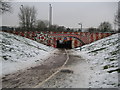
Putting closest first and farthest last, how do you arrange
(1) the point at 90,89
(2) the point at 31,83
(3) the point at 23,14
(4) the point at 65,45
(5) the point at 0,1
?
(1) the point at 90,89
(2) the point at 31,83
(5) the point at 0,1
(4) the point at 65,45
(3) the point at 23,14

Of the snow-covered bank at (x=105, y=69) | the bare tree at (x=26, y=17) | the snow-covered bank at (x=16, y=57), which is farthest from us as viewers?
the bare tree at (x=26, y=17)

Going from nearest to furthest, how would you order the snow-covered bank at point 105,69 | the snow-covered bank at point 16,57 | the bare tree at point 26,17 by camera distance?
1. the snow-covered bank at point 105,69
2. the snow-covered bank at point 16,57
3. the bare tree at point 26,17

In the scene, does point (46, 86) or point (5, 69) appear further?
point (5, 69)

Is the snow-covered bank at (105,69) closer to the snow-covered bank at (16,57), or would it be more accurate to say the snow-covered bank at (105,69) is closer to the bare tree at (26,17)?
the snow-covered bank at (16,57)

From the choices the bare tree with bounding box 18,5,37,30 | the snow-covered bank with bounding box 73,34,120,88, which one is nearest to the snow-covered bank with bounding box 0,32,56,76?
the snow-covered bank with bounding box 73,34,120,88

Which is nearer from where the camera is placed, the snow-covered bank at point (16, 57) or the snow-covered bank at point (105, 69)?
the snow-covered bank at point (105, 69)

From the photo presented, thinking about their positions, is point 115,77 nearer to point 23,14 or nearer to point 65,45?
point 65,45

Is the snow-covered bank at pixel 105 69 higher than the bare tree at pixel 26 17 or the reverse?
the reverse

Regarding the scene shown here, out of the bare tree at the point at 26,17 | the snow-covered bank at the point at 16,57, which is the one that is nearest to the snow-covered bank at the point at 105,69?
the snow-covered bank at the point at 16,57

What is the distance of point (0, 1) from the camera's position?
16594 millimetres

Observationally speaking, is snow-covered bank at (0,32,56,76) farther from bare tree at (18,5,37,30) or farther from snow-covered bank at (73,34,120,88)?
bare tree at (18,5,37,30)

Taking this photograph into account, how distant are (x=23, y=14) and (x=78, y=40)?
24674mm

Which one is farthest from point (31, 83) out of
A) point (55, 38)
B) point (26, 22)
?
point (26, 22)

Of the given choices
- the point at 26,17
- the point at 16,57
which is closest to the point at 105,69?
the point at 16,57
